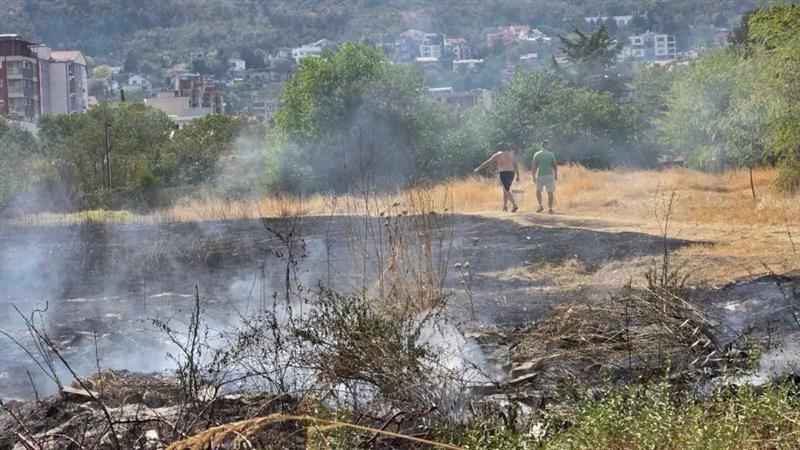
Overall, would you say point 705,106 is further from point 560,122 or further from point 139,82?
point 139,82

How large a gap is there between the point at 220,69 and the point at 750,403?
14583 centimetres

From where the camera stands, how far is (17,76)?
98750mm

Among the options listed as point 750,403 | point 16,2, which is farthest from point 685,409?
point 16,2

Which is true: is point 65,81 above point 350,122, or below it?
above

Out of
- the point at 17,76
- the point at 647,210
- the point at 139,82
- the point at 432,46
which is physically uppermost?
the point at 432,46

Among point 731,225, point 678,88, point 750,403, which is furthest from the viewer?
point 678,88

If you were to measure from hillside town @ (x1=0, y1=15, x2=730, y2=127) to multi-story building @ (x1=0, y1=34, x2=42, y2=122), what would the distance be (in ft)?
0.31

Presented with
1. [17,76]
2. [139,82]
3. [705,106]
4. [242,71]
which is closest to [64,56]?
[17,76]

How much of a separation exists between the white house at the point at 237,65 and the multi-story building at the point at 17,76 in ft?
152

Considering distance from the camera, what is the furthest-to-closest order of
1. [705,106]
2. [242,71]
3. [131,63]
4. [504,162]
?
[131,63]
[242,71]
[705,106]
[504,162]

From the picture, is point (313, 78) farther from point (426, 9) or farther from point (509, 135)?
point (426, 9)

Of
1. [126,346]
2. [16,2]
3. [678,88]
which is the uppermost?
[16,2]

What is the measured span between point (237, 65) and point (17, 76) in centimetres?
5494

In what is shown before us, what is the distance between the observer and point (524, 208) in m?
22.6
